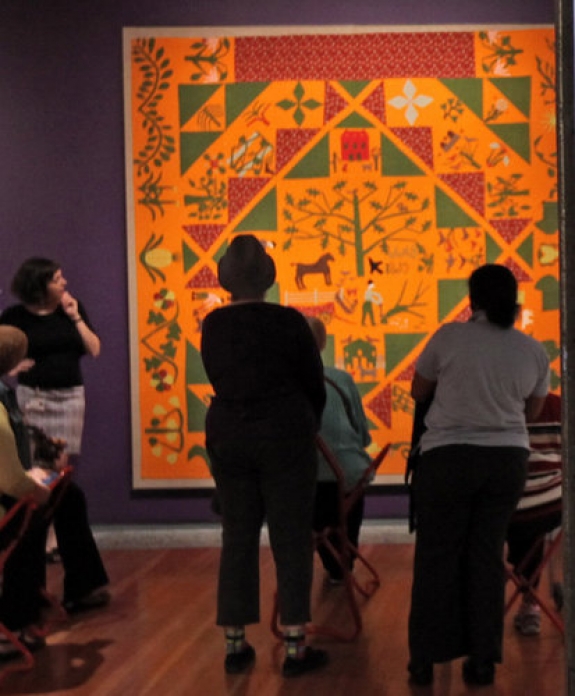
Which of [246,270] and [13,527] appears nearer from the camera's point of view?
[13,527]

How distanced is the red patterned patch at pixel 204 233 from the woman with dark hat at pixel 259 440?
240 cm

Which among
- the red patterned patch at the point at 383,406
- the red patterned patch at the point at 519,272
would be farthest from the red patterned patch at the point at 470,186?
the red patterned patch at the point at 383,406

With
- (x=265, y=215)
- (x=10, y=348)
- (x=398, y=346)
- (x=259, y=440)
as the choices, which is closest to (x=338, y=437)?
(x=259, y=440)

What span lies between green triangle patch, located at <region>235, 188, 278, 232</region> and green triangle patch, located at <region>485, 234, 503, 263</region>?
1145 millimetres

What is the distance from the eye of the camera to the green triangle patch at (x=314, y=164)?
21.4 ft

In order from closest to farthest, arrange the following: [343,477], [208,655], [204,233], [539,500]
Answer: [539,500]
[208,655]
[343,477]
[204,233]

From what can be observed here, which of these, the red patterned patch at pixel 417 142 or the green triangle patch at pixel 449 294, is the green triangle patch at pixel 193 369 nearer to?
the green triangle patch at pixel 449 294

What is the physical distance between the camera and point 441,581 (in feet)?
12.7

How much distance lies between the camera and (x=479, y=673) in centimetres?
391

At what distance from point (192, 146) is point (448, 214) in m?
1.44

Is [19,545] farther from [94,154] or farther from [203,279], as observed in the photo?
[94,154]

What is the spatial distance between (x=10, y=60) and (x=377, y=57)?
1997mm

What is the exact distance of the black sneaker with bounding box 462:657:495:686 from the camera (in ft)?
12.8

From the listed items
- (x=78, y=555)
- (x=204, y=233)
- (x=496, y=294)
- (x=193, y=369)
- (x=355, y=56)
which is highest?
(x=355, y=56)
